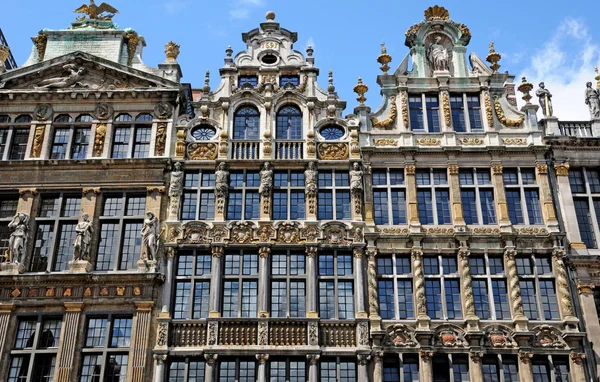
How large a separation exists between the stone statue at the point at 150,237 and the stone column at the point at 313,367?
251 inches

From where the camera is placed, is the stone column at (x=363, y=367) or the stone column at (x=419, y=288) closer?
the stone column at (x=363, y=367)

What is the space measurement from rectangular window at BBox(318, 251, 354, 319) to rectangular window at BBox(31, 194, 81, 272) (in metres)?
Answer: 8.96

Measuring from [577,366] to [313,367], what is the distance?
8.48 m

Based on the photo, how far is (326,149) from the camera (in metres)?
27.4

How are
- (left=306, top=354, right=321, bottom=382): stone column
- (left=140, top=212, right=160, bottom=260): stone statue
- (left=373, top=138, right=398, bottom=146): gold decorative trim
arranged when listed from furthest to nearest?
1. (left=373, top=138, right=398, bottom=146): gold decorative trim
2. (left=140, top=212, right=160, bottom=260): stone statue
3. (left=306, top=354, right=321, bottom=382): stone column

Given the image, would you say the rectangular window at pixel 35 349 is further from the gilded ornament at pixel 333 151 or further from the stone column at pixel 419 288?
the stone column at pixel 419 288

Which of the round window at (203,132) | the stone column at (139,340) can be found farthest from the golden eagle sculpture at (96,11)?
the stone column at (139,340)

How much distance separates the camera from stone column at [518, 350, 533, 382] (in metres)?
23.2

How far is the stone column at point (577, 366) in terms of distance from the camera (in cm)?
2317

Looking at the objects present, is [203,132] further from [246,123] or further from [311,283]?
[311,283]

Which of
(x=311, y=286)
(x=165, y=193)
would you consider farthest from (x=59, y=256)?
(x=311, y=286)

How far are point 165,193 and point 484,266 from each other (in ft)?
38.4

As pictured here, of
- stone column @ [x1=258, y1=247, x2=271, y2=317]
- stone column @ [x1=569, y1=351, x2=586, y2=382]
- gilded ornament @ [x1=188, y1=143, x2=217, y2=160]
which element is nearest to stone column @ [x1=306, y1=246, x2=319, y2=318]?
stone column @ [x1=258, y1=247, x2=271, y2=317]

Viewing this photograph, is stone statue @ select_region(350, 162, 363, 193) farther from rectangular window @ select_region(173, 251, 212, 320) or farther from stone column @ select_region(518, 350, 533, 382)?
stone column @ select_region(518, 350, 533, 382)
